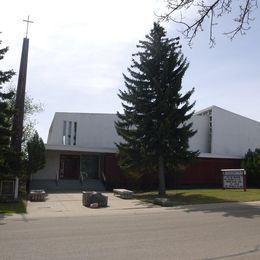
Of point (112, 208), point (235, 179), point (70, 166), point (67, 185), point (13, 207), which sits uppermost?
point (70, 166)

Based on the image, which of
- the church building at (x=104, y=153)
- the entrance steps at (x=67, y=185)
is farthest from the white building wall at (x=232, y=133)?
the entrance steps at (x=67, y=185)

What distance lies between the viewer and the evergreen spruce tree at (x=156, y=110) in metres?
30.4

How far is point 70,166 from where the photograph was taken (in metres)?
42.2

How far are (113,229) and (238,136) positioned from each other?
117 feet

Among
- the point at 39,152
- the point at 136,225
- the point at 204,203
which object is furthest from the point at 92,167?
the point at 136,225

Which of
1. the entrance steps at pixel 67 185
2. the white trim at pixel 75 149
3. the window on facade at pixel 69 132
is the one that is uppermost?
the window on facade at pixel 69 132

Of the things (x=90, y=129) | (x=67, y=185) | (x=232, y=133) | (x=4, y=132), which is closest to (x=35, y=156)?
(x=67, y=185)

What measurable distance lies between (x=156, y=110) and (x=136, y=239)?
63.5 feet

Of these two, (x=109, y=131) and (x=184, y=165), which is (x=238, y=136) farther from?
(x=184, y=165)

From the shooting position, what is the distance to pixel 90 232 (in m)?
13.4

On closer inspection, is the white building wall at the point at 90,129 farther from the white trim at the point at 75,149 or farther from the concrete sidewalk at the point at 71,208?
the concrete sidewalk at the point at 71,208

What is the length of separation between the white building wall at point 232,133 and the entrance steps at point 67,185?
12.8 metres

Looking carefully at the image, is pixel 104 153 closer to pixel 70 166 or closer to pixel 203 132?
pixel 70 166

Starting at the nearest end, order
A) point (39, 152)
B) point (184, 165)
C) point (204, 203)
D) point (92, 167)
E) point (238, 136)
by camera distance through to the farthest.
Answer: point (204, 203) → point (184, 165) → point (39, 152) → point (92, 167) → point (238, 136)
